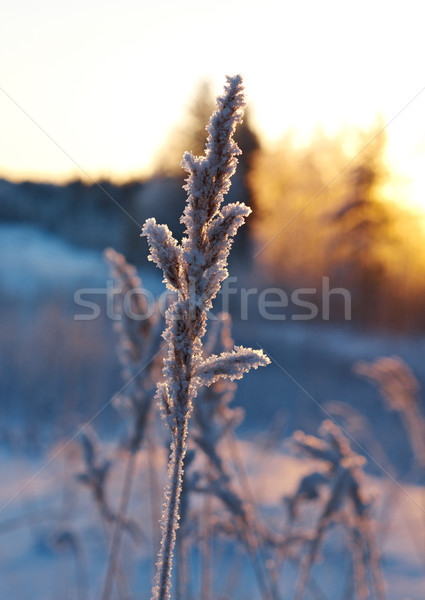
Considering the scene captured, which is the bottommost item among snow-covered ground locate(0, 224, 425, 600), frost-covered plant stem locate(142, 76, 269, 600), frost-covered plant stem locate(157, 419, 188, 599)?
snow-covered ground locate(0, 224, 425, 600)

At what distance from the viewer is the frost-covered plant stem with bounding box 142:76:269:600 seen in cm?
53

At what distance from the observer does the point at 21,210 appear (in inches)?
644

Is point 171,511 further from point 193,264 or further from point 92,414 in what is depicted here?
point 92,414

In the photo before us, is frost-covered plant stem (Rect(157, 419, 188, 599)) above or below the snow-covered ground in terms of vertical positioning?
above

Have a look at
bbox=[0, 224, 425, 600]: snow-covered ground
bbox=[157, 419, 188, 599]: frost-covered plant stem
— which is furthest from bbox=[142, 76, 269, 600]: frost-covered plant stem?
bbox=[0, 224, 425, 600]: snow-covered ground

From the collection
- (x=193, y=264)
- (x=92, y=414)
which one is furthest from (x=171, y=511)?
(x=92, y=414)

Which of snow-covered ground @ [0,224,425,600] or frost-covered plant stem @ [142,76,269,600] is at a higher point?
frost-covered plant stem @ [142,76,269,600]

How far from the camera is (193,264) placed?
20.9 inches

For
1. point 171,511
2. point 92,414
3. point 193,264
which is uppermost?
point 193,264

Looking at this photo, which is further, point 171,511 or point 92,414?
point 92,414

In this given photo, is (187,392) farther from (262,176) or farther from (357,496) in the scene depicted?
(262,176)

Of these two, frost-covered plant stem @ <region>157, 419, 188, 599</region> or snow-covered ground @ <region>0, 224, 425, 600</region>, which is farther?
snow-covered ground @ <region>0, 224, 425, 600</region>

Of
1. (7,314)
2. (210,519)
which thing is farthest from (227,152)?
(7,314)

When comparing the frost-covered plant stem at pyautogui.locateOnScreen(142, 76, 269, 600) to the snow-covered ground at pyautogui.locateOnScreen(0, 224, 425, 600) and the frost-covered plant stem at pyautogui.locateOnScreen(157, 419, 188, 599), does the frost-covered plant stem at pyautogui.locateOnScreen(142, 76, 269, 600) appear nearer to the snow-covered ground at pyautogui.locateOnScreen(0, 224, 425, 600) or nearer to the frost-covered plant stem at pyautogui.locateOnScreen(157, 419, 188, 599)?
the frost-covered plant stem at pyautogui.locateOnScreen(157, 419, 188, 599)
